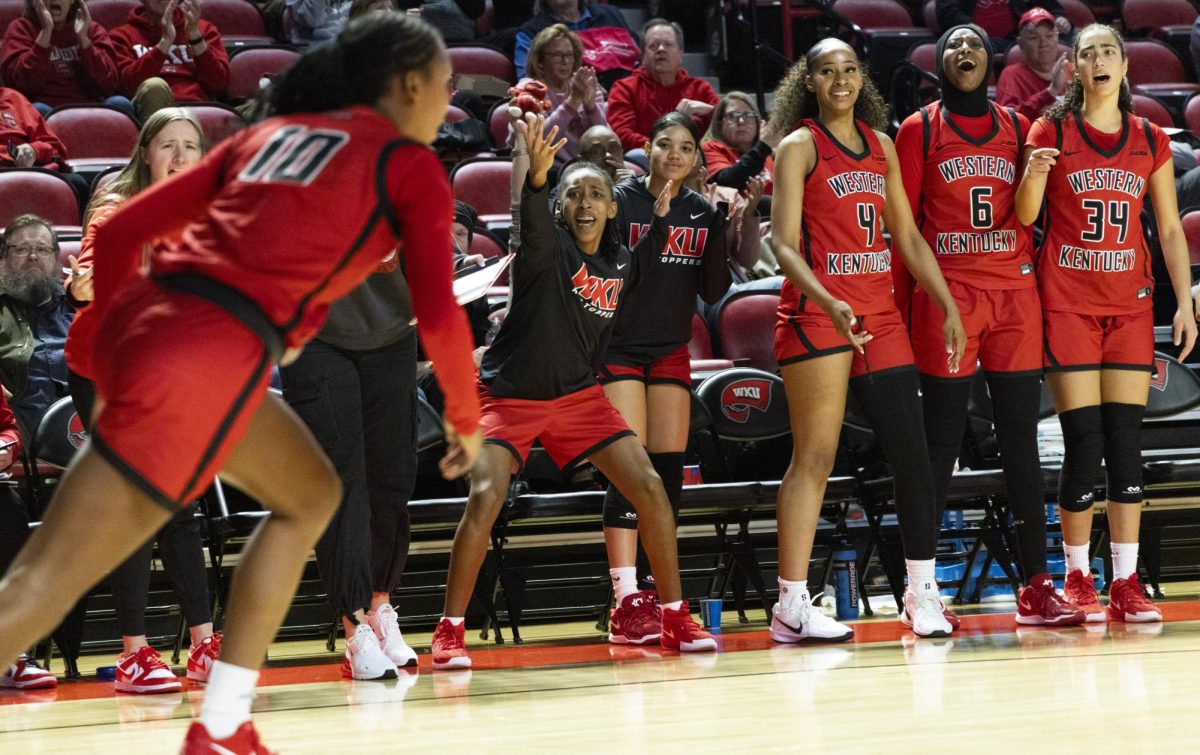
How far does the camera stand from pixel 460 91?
Answer: 871 cm

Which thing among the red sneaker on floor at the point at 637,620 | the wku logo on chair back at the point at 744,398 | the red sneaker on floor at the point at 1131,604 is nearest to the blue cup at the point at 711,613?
the red sneaker on floor at the point at 637,620

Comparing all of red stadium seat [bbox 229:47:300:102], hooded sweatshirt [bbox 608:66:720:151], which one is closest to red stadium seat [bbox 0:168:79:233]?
red stadium seat [bbox 229:47:300:102]

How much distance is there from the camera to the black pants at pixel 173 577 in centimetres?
441

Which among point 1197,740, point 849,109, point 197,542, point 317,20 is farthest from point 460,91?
point 1197,740

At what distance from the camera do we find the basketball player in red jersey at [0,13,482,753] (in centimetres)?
219

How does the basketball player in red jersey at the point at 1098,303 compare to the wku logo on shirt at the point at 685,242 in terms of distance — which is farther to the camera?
the wku logo on shirt at the point at 685,242

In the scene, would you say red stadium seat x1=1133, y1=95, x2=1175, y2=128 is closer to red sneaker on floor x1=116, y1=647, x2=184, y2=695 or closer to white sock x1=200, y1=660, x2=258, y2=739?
red sneaker on floor x1=116, y1=647, x2=184, y2=695

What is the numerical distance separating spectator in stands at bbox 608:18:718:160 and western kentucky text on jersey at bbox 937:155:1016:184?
139 inches

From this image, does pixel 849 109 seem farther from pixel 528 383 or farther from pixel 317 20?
pixel 317 20

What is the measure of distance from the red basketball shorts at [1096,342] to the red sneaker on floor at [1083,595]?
744mm

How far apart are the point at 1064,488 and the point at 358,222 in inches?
138

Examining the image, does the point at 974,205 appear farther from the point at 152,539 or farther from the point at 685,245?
the point at 152,539

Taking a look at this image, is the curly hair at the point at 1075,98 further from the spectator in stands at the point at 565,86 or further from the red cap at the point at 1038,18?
the red cap at the point at 1038,18

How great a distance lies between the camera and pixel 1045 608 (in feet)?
16.2
